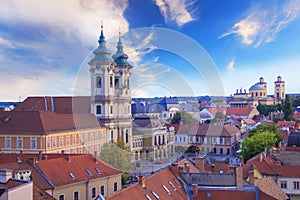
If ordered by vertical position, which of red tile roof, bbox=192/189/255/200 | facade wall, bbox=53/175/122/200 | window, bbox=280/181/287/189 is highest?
red tile roof, bbox=192/189/255/200

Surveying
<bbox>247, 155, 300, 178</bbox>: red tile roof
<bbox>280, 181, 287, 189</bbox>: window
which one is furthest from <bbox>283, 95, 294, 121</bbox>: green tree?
<bbox>280, 181, 287, 189</bbox>: window

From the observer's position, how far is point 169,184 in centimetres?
2312

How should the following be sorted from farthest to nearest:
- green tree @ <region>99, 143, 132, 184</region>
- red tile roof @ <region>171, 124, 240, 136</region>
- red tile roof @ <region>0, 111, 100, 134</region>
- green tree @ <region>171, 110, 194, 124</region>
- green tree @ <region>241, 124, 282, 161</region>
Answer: green tree @ <region>171, 110, 194, 124</region>, red tile roof @ <region>171, 124, 240, 136</region>, red tile roof @ <region>0, 111, 100, 134</region>, green tree @ <region>241, 124, 282, 161</region>, green tree @ <region>99, 143, 132, 184</region>

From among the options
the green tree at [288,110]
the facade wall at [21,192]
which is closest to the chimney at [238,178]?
the facade wall at [21,192]

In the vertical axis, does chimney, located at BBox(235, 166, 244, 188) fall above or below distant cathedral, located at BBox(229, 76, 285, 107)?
below

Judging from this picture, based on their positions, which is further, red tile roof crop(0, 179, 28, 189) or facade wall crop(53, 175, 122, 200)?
facade wall crop(53, 175, 122, 200)

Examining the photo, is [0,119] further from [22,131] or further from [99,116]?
[99,116]

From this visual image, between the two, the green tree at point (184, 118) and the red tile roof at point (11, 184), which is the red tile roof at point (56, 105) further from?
the red tile roof at point (11, 184)

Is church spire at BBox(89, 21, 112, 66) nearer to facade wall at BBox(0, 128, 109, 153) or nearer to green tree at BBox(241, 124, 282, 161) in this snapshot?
facade wall at BBox(0, 128, 109, 153)

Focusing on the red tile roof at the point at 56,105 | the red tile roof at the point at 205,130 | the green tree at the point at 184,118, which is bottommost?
the red tile roof at the point at 205,130

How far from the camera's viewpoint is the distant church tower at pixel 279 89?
14425cm

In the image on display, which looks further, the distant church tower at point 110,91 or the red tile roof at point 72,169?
the distant church tower at point 110,91

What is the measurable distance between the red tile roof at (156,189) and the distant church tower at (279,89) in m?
128

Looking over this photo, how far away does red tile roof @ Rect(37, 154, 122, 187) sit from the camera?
25.3 meters
